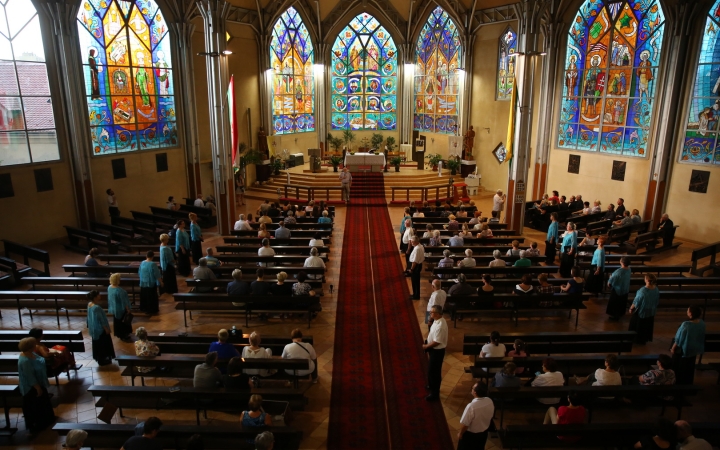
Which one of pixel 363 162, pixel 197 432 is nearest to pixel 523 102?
pixel 363 162

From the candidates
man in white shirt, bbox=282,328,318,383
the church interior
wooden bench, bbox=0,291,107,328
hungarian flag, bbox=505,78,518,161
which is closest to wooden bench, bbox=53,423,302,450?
the church interior

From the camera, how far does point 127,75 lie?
18688 millimetres

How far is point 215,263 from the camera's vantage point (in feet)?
37.0

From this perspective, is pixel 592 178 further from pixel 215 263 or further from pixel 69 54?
pixel 69 54

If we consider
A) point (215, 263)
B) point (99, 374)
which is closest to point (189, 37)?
point (215, 263)

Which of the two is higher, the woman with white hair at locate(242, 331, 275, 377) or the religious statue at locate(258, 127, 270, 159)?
the religious statue at locate(258, 127, 270, 159)

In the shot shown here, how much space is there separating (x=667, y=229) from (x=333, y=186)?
1297 cm

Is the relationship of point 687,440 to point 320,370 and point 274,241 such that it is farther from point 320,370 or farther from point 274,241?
point 274,241

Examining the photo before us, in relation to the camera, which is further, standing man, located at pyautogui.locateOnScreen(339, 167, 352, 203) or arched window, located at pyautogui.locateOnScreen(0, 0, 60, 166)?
standing man, located at pyautogui.locateOnScreen(339, 167, 352, 203)

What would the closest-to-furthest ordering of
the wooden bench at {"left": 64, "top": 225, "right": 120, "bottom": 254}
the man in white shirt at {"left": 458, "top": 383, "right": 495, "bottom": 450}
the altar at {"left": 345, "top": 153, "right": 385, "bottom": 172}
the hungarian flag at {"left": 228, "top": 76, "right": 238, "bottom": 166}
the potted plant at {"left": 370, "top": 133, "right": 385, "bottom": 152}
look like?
1. the man in white shirt at {"left": 458, "top": 383, "right": 495, "bottom": 450}
2. the wooden bench at {"left": 64, "top": 225, "right": 120, "bottom": 254}
3. the hungarian flag at {"left": 228, "top": 76, "right": 238, "bottom": 166}
4. the altar at {"left": 345, "top": 153, "right": 385, "bottom": 172}
5. the potted plant at {"left": 370, "top": 133, "right": 385, "bottom": 152}

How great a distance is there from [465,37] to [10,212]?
20.8 m

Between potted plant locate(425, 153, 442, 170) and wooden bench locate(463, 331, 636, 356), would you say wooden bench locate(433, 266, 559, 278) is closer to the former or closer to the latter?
wooden bench locate(463, 331, 636, 356)

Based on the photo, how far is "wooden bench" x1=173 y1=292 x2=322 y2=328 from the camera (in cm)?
935

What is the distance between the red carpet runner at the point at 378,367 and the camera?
651 centimetres
